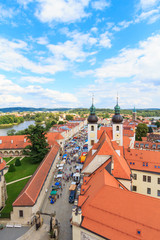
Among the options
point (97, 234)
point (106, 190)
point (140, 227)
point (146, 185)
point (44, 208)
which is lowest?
point (44, 208)

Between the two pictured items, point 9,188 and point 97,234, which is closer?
point 97,234

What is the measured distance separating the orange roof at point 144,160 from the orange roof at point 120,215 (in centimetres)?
1238

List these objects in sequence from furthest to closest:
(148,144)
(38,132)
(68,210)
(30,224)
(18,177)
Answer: (148,144) < (38,132) < (18,177) < (68,210) < (30,224)

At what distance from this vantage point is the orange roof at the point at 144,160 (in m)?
22.2

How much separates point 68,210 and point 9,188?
12.0 meters

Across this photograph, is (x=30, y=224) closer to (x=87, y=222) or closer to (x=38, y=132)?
(x=87, y=222)

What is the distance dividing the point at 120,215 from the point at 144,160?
14727mm

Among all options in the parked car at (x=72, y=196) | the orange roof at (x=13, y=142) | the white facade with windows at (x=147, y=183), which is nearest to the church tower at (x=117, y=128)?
the white facade with windows at (x=147, y=183)

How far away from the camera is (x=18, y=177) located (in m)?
29.2

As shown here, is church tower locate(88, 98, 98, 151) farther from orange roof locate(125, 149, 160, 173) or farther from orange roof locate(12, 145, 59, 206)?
orange roof locate(12, 145, 59, 206)

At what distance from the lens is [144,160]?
2333cm

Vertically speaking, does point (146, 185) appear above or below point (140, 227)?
below

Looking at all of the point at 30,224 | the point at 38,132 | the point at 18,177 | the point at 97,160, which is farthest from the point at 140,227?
the point at 38,132

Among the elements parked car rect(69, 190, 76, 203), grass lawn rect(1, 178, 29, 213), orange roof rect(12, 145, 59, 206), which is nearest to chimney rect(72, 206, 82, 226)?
orange roof rect(12, 145, 59, 206)
